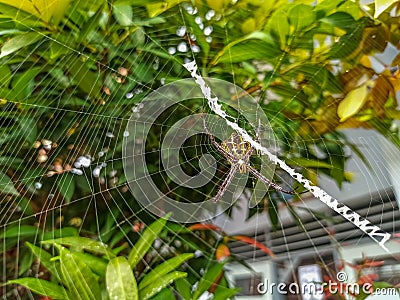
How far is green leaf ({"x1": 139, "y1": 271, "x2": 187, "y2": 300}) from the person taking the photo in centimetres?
34

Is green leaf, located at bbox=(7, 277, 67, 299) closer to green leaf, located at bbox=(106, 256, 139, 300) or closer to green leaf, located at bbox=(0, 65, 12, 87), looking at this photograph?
green leaf, located at bbox=(106, 256, 139, 300)

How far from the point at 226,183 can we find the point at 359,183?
97 mm

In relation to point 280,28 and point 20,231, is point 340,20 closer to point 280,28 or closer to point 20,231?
point 280,28

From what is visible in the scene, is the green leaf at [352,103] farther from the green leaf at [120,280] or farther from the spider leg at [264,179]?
the green leaf at [120,280]

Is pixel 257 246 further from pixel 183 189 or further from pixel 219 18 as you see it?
pixel 219 18

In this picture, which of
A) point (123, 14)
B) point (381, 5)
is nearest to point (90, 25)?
point (123, 14)

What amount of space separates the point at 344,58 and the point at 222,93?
11cm

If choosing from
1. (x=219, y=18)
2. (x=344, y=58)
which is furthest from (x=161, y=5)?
(x=344, y=58)

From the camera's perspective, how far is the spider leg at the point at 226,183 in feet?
1.00

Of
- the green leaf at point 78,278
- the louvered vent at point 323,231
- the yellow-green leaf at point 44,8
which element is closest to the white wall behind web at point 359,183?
the louvered vent at point 323,231

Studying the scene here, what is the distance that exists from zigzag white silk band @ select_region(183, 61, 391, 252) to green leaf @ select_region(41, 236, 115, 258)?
147mm

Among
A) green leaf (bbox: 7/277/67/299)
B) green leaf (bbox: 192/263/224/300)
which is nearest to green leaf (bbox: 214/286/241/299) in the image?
green leaf (bbox: 192/263/224/300)

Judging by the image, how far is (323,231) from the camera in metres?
0.30

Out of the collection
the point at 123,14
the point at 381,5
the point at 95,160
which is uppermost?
the point at 381,5
